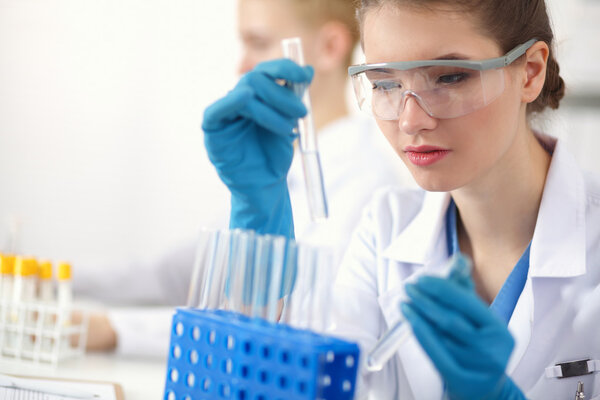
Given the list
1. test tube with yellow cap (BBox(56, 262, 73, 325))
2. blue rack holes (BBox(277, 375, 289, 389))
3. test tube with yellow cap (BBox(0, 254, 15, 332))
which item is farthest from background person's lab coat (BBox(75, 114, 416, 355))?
blue rack holes (BBox(277, 375, 289, 389))

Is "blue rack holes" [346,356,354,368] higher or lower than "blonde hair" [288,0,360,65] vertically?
lower

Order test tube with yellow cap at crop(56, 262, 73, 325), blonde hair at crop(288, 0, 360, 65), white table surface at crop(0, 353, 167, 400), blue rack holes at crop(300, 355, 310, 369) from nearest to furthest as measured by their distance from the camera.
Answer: blue rack holes at crop(300, 355, 310, 369) → white table surface at crop(0, 353, 167, 400) → test tube with yellow cap at crop(56, 262, 73, 325) → blonde hair at crop(288, 0, 360, 65)

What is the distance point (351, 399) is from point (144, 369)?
0.99 meters

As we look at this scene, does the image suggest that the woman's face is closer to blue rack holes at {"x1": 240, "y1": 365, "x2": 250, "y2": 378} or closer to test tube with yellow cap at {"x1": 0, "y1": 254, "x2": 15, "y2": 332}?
blue rack holes at {"x1": 240, "y1": 365, "x2": 250, "y2": 378}

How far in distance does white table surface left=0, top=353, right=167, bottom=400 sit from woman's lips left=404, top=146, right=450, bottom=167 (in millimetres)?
825

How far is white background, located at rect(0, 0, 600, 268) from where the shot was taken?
4059 mm

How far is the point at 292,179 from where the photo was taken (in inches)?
109

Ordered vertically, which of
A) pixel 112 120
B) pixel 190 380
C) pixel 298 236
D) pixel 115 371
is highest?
pixel 112 120

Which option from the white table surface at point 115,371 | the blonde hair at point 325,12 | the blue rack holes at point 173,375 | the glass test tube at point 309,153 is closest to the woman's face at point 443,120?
the glass test tube at point 309,153

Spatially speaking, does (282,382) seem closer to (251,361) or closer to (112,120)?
(251,361)

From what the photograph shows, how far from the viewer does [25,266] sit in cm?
188

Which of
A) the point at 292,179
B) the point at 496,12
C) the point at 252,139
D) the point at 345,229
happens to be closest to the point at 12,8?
the point at 292,179

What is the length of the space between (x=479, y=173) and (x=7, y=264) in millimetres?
1320

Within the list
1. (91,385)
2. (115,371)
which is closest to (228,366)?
(91,385)
